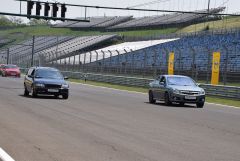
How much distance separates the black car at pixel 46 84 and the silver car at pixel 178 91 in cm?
423

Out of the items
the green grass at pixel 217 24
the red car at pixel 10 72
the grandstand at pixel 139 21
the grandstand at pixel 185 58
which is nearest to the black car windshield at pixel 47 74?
the grandstand at pixel 185 58

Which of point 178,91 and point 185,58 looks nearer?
point 178,91

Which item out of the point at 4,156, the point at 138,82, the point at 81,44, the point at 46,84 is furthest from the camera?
the point at 81,44

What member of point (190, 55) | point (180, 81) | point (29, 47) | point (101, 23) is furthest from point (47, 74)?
point (101, 23)

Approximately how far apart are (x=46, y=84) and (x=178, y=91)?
6.05 metres

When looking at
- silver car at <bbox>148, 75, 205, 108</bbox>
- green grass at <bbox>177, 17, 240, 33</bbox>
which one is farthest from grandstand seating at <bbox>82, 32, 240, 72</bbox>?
silver car at <bbox>148, 75, 205, 108</bbox>

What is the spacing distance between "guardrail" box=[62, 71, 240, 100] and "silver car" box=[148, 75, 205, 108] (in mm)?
6291

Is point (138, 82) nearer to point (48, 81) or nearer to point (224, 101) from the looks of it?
point (224, 101)

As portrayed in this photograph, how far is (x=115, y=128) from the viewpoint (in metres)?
14.3

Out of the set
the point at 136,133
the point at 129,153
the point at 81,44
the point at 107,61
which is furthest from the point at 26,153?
the point at 81,44

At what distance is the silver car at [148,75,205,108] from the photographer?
2577 cm

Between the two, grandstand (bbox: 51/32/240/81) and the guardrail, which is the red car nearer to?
the guardrail

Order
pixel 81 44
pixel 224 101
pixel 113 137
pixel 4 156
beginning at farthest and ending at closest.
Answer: pixel 81 44
pixel 224 101
pixel 113 137
pixel 4 156

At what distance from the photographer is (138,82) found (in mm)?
46719
